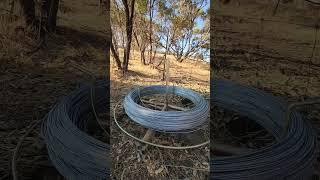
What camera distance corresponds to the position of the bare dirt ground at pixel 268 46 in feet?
9.05

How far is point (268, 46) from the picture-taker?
115 inches

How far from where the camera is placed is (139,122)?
6.09 ft

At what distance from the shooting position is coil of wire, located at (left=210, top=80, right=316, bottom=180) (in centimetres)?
138

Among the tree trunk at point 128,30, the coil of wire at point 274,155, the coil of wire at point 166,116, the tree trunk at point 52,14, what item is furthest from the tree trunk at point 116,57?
the coil of wire at point 274,155

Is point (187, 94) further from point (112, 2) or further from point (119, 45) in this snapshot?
point (112, 2)

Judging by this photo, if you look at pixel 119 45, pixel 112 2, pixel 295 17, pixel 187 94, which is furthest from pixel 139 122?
pixel 295 17

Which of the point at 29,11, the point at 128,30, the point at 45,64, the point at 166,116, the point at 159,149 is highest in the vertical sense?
the point at 29,11

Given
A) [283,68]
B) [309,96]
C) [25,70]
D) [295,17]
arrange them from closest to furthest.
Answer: [25,70] < [309,96] < [283,68] < [295,17]

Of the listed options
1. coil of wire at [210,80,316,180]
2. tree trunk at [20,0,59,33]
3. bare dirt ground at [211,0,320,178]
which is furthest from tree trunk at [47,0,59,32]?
coil of wire at [210,80,316,180]

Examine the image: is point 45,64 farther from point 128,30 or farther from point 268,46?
point 268,46

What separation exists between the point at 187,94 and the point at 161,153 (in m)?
0.38

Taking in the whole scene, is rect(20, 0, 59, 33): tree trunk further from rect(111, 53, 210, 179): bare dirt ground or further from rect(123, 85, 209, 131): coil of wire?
rect(123, 85, 209, 131): coil of wire

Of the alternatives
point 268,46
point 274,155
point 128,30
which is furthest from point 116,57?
point 268,46

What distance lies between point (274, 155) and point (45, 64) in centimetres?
147
